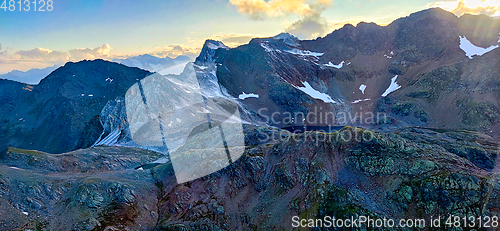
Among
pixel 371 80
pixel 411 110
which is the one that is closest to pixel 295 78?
pixel 371 80

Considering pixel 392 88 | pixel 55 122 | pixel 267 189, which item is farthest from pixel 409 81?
pixel 55 122

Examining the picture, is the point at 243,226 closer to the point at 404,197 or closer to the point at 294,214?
the point at 294,214

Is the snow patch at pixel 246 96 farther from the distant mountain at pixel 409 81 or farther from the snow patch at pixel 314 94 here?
the snow patch at pixel 314 94

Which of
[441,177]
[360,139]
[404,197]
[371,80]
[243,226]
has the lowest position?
[243,226]

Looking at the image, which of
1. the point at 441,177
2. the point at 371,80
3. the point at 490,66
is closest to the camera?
the point at 441,177

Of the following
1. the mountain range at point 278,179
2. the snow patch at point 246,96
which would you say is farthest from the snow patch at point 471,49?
the snow patch at point 246,96

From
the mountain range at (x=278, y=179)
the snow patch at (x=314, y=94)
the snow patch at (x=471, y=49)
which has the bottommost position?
the mountain range at (x=278, y=179)

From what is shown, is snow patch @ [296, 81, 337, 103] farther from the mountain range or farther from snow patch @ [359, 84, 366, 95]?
the mountain range

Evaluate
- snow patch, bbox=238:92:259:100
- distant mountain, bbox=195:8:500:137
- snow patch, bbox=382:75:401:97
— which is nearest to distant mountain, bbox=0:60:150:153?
snow patch, bbox=238:92:259:100
